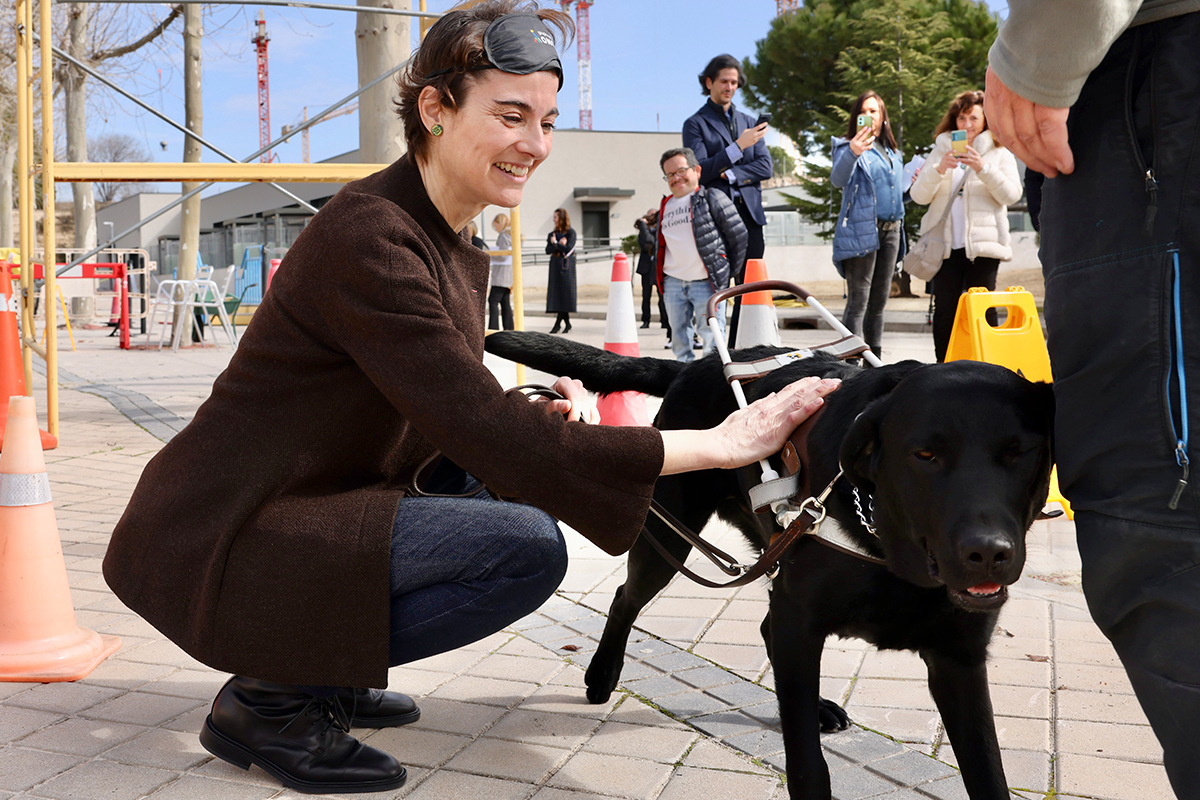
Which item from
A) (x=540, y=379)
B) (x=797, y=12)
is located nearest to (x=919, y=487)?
(x=540, y=379)

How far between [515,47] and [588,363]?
3.49 feet

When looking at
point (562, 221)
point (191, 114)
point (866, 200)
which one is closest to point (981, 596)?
point (866, 200)

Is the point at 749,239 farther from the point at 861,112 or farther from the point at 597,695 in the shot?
the point at 597,695

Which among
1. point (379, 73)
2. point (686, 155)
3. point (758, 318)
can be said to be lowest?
point (758, 318)

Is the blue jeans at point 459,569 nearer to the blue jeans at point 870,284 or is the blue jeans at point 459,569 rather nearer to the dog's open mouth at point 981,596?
the dog's open mouth at point 981,596

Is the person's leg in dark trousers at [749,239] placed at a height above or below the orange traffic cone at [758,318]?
above

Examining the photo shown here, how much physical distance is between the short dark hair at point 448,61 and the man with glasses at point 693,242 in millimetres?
4848

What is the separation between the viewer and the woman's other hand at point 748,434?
1983 millimetres

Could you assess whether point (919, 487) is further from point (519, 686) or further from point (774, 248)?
point (774, 248)

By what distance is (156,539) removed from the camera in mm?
2166

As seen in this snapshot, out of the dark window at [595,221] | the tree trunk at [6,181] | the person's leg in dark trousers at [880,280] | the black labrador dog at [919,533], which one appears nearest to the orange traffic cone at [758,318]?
the person's leg in dark trousers at [880,280]

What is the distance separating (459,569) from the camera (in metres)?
2.19

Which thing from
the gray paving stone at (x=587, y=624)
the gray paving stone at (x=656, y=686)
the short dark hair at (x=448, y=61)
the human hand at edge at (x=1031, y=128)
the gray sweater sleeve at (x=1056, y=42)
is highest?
the short dark hair at (x=448, y=61)

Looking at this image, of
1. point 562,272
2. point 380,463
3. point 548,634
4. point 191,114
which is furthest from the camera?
point 562,272
